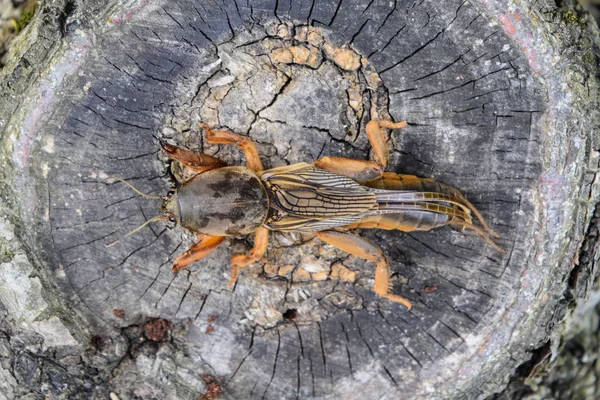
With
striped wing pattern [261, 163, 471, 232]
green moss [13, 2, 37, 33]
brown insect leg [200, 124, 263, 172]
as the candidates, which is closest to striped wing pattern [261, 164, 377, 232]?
striped wing pattern [261, 163, 471, 232]

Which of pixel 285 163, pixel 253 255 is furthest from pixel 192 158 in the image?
pixel 253 255

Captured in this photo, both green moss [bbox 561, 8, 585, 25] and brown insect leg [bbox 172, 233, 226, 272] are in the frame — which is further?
brown insect leg [bbox 172, 233, 226, 272]

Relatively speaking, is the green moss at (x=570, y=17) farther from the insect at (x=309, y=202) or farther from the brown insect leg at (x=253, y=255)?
the brown insect leg at (x=253, y=255)

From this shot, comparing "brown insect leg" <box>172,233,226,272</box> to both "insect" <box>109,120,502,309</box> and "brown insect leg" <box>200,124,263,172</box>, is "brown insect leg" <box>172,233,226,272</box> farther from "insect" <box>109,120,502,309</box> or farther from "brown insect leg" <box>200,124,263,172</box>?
"brown insect leg" <box>200,124,263,172</box>

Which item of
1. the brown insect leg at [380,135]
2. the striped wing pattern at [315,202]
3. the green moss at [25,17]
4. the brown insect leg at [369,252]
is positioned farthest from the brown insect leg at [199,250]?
the green moss at [25,17]

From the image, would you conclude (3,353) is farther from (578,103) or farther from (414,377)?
(578,103)

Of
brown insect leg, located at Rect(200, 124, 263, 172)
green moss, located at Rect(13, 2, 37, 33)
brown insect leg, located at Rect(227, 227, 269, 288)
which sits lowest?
brown insect leg, located at Rect(227, 227, 269, 288)

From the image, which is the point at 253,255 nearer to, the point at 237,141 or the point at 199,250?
the point at 199,250
